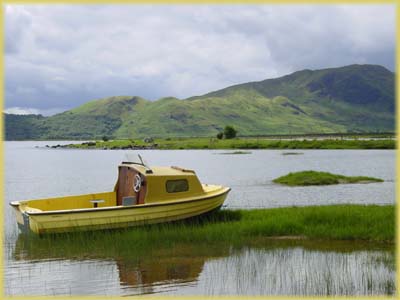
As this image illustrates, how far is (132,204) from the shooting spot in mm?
23547

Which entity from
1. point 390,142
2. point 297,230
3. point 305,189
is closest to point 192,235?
point 297,230

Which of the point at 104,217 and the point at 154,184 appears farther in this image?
the point at 154,184

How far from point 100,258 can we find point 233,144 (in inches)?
5553

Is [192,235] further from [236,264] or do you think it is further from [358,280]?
[358,280]

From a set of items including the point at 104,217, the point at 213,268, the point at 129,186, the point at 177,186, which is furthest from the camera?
the point at 129,186

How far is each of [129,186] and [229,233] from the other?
19.7 ft

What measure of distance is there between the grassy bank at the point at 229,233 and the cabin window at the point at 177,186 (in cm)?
155

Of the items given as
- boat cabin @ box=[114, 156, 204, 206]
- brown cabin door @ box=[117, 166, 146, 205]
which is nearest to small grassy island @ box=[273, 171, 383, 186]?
Result: boat cabin @ box=[114, 156, 204, 206]

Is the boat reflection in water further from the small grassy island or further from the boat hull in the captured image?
the small grassy island

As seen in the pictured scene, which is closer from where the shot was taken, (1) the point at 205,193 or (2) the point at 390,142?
(1) the point at 205,193

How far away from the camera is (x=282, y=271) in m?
16.6

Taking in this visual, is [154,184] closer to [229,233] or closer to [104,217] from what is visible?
[104,217]

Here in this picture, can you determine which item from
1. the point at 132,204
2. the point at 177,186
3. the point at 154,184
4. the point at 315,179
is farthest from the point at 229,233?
the point at 315,179

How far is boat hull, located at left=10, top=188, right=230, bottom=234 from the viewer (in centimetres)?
2092
